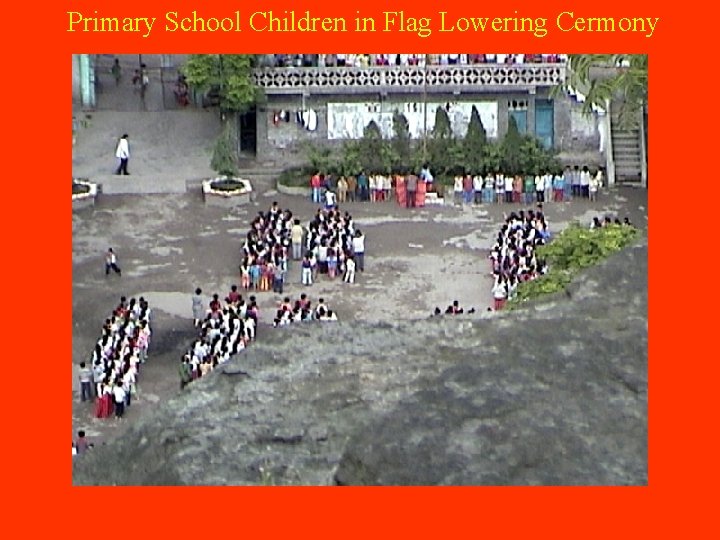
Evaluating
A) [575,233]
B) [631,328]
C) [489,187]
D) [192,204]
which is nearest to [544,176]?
[489,187]

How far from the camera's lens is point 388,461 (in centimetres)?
1983

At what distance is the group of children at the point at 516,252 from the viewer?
4844cm

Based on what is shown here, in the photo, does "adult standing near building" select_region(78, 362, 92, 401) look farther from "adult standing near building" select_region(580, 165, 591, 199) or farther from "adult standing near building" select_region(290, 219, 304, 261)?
"adult standing near building" select_region(580, 165, 591, 199)

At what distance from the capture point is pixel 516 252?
51281 millimetres

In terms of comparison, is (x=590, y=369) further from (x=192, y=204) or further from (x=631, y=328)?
(x=192, y=204)

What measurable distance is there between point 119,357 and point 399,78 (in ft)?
67.7

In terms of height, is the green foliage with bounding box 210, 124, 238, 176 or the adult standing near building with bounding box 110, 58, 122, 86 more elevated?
the adult standing near building with bounding box 110, 58, 122, 86

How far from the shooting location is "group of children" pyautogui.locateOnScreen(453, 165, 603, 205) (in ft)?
191

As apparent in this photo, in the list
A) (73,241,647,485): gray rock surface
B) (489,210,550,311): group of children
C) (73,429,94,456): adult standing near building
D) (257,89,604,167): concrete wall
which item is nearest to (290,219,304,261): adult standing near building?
(489,210,550,311): group of children

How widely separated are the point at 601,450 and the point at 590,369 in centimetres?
153

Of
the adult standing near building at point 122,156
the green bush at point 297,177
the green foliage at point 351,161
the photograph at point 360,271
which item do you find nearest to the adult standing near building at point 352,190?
the photograph at point 360,271

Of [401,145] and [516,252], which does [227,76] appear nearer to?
[401,145]

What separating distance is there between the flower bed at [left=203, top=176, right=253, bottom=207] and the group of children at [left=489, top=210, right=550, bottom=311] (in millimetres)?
7630

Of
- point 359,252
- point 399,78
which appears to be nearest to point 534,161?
point 399,78
